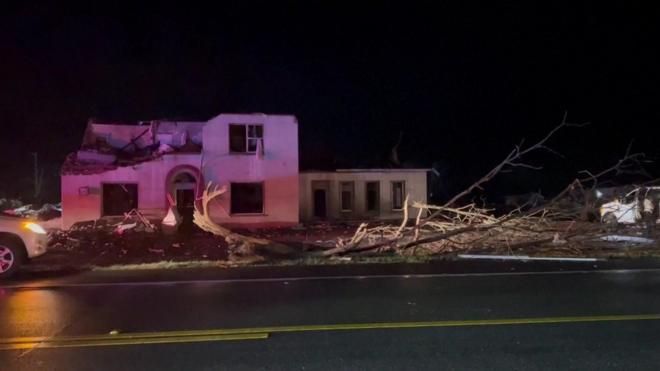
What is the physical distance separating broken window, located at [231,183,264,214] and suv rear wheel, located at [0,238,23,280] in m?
15.5

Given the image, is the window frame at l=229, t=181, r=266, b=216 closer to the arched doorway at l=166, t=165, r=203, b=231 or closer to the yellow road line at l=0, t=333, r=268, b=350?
the arched doorway at l=166, t=165, r=203, b=231

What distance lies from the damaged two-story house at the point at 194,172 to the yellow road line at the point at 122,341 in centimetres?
1863

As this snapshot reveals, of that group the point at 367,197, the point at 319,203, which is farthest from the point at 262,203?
the point at 367,197

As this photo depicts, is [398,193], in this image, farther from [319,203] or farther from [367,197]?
[319,203]

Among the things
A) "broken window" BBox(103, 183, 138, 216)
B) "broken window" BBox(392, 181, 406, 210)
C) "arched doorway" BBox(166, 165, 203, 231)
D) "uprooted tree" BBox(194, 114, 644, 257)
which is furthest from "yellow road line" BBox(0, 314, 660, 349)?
"broken window" BBox(392, 181, 406, 210)

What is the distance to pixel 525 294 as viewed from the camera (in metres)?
8.77

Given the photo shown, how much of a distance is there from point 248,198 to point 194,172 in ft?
8.53

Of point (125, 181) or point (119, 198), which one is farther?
point (119, 198)

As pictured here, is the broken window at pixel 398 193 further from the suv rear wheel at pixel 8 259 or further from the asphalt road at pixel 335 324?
the suv rear wheel at pixel 8 259

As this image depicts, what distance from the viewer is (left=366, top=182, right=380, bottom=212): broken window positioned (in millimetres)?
31094

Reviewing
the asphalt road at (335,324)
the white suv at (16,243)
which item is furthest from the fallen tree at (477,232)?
the white suv at (16,243)

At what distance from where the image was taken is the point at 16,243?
423 inches

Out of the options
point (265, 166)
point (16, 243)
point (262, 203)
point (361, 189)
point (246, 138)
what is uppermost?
point (246, 138)

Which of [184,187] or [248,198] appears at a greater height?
[184,187]
